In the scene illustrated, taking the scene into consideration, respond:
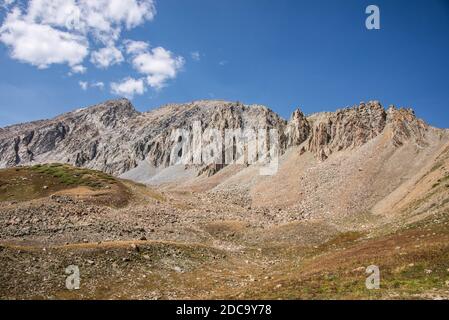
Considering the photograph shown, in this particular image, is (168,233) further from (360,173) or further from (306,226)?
(360,173)

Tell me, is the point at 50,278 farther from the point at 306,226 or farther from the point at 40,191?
the point at 40,191

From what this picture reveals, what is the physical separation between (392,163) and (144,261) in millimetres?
65321

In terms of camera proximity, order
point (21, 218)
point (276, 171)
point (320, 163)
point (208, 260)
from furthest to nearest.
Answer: point (276, 171) → point (320, 163) → point (21, 218) → point (208, 260)

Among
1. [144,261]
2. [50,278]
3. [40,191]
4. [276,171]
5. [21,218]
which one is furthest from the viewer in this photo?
[276,171]

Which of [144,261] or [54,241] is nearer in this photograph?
[144,261]

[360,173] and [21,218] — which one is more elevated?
[360,173]

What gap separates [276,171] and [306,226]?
220ft

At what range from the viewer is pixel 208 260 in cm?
4384

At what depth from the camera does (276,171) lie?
12950 centimetres
